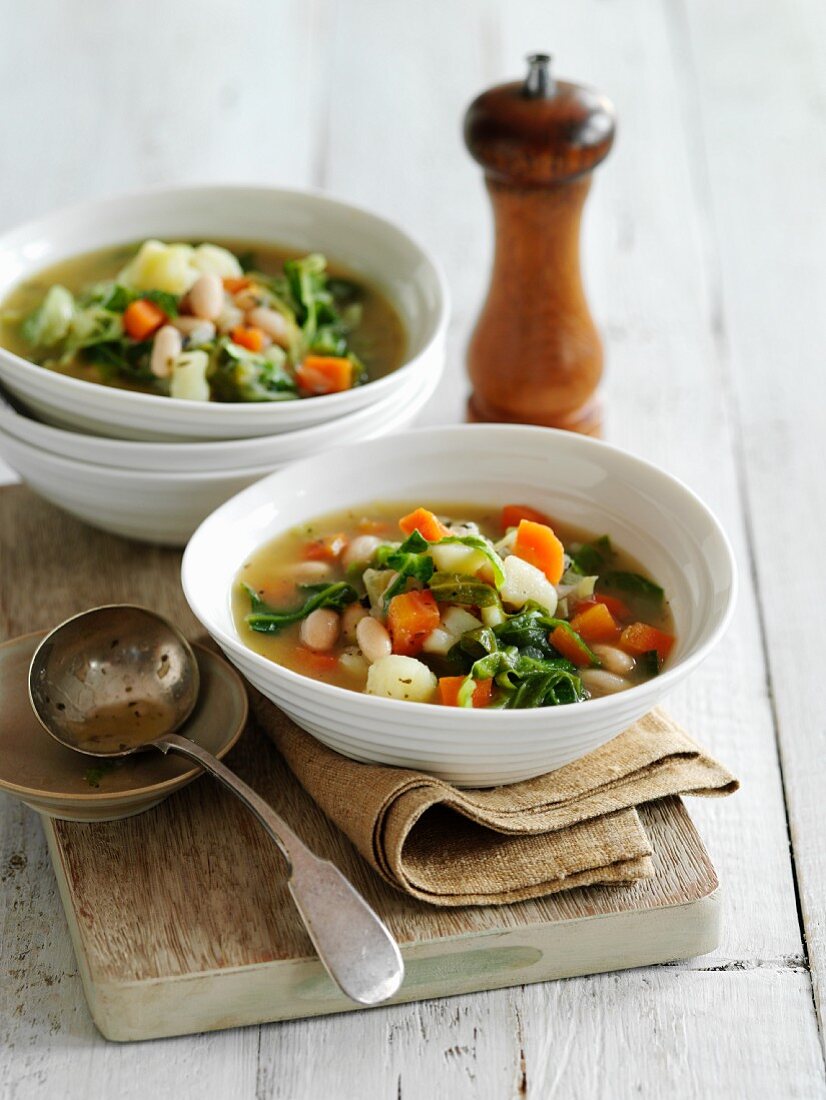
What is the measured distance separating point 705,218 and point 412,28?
5.38 feet

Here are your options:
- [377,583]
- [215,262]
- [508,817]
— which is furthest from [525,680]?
[215,262]

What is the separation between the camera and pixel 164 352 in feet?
8.48

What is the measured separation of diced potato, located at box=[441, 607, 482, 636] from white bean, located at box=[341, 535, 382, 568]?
0.77ft

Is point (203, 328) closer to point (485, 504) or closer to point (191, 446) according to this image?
point (191, 446)

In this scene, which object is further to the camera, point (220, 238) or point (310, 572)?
point (220, 238)

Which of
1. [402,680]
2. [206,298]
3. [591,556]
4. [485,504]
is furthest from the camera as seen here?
[206,298]

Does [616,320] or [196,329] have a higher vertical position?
[196,329]

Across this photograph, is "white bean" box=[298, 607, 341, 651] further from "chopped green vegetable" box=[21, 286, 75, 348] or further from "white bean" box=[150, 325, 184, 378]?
"chopped green vegetable" box=[21, 286, 75, 348]

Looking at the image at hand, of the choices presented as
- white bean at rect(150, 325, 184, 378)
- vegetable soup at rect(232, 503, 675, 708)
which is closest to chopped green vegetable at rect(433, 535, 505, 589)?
vegetable soup at rect(232, 503, 675, 708)

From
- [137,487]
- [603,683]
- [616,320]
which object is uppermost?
[603,683]

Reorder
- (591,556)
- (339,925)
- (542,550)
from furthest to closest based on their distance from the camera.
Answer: (591,556)
(542,550)
(339,925)

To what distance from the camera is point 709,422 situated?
327cm

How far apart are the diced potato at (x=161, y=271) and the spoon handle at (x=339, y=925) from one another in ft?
4.09

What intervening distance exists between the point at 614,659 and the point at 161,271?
129 cm
